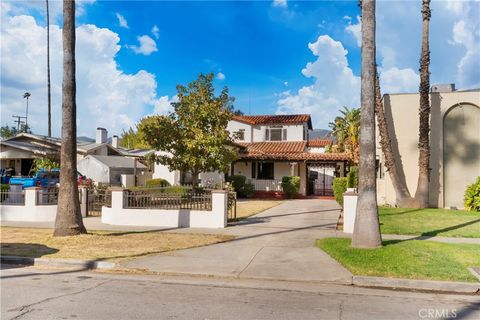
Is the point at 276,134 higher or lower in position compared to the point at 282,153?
higher

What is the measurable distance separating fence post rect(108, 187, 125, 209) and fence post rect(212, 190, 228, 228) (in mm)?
3448

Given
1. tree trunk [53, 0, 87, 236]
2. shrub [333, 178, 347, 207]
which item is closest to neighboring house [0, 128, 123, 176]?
tree trunk [53, 0, 87, 236]

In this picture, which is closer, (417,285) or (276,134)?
(417,285)

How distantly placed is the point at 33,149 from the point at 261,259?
2620 centimetres

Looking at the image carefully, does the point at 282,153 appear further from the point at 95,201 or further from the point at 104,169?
the point at 95,201

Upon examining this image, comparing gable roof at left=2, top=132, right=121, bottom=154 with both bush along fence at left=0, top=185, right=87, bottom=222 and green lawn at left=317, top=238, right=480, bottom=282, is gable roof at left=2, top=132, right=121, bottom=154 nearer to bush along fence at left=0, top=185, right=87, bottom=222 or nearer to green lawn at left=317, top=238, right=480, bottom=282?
bush along fence at left=0, top=185, right=87, bottom=222

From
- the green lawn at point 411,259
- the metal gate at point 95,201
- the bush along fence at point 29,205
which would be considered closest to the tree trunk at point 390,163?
the green lawn at point 411,259

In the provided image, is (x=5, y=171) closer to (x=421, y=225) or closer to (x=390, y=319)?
(x=421, y=225)

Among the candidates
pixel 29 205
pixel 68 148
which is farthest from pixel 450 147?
pixel 29 205

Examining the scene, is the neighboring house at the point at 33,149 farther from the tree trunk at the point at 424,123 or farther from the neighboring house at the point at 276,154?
the tree trunk at the point at 424,123

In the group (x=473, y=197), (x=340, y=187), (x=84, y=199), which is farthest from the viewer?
(x=340, y=187)

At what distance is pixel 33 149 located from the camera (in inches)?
1189

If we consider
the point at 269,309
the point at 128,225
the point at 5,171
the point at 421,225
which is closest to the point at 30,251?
the point at 128,225

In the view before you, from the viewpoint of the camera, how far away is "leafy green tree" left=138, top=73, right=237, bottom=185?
17.7 meters
